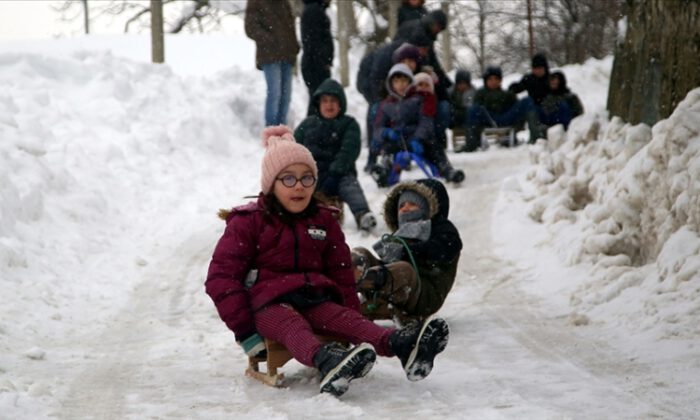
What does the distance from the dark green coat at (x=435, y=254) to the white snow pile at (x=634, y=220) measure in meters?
0.84

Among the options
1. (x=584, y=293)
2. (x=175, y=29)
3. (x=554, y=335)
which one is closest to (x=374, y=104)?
(x=584, y=293)

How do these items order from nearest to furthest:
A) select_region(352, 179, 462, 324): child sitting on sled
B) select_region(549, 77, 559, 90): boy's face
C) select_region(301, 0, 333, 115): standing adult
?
1. select_region(352, 179, 462, 324): child sitting on sled
2. select_region(301, 0, 333, 115): standing adult
3. select_region(549, 77, 559, 90): boy's face

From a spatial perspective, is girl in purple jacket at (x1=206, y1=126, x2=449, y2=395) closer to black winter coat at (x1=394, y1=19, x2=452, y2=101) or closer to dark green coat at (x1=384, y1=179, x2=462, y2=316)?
dark green coat at (x1=384, y1=179, x2=462, y2=316)

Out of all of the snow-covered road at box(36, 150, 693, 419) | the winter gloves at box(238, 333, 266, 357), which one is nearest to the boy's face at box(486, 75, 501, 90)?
the snow-covered road at box(36, 150, 693, 419)

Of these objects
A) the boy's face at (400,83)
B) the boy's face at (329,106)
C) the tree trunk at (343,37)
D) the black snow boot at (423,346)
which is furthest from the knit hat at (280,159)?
the tree trunk at (343,37)

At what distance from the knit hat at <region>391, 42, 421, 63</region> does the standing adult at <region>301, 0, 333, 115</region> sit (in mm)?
860

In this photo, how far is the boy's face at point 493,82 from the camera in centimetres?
1480

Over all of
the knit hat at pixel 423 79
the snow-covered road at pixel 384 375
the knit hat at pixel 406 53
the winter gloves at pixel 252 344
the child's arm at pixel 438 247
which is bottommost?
the snow-covered road at pixel 384 375

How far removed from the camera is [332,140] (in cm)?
939

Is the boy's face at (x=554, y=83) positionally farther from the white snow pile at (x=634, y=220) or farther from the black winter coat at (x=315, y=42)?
the white snow pile at (x=634, y=220)

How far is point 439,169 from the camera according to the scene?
1119 cm

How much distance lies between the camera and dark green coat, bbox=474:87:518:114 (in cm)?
1482

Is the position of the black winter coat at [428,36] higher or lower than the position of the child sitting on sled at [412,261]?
higher

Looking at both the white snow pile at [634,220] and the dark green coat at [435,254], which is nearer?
the white snow pile at [634,220]
